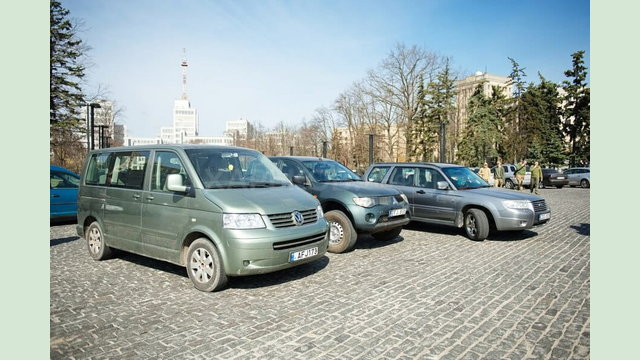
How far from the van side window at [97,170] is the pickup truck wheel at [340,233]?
4.04m

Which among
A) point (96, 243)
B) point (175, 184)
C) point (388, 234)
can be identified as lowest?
point (388, 234)

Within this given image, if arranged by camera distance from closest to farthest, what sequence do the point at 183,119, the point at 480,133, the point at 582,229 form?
the point at 582,229, the point at 480,133, the point at 183,119

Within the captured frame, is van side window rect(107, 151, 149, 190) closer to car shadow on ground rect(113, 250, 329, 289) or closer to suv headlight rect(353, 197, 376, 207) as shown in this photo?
car shadow on ground rect(113, 250, 329, 289)

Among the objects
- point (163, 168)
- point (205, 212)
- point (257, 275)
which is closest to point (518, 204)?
point (257, 275)

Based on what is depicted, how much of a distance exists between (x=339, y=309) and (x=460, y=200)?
220 inches

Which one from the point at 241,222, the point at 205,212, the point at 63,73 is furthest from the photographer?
the point at 63,73

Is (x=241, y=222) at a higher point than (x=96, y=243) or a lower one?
higher

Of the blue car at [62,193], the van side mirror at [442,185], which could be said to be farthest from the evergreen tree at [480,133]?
the blue car at [62,193]

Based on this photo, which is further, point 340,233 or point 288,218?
point 340,233

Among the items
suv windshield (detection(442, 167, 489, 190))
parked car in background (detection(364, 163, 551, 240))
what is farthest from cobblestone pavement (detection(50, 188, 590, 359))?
suv windshield (detection(442, 167, 489, 190))

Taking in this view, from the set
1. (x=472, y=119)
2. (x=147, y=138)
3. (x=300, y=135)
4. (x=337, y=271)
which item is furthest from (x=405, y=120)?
(x=147, y=138)

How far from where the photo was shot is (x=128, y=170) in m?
6.39

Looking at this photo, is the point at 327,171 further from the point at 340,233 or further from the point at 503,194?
the point at 503,194

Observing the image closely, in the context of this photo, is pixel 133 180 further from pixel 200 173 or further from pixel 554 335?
pixel 554 335
